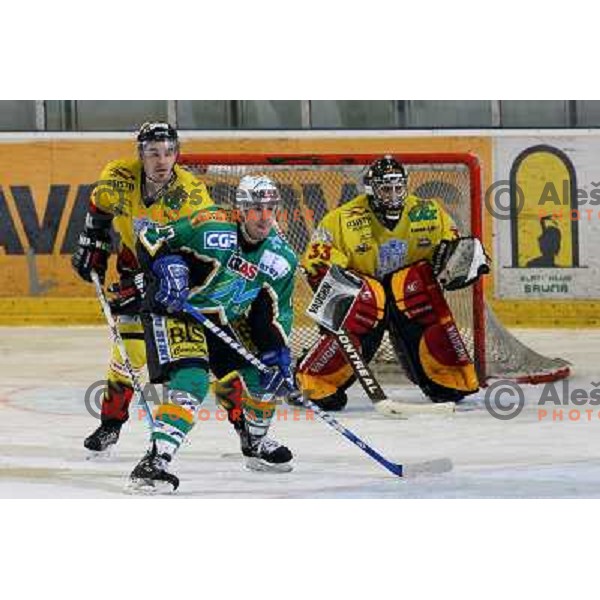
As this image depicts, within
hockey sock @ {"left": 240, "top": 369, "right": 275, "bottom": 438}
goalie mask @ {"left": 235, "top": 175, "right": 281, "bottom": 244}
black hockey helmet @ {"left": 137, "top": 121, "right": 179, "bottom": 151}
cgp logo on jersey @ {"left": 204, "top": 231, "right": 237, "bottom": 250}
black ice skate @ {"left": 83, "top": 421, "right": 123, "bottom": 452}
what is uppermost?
black hockey helmet @ {"left": 137, "top": 121, "right": 179, "bottom": 151}

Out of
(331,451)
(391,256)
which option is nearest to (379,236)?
(391,256)

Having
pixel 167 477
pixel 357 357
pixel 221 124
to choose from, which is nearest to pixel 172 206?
pixel 167 477

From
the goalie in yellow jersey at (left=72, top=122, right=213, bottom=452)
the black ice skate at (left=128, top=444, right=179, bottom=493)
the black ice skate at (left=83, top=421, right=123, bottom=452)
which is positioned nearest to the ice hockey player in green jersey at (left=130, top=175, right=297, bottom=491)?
the black ice skate at (left=128, top=444, right=179, bottom=493)

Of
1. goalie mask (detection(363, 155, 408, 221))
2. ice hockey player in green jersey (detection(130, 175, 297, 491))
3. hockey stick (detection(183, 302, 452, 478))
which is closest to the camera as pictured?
ice hockey player in green jersey (detection(130, 175, 297, 491))

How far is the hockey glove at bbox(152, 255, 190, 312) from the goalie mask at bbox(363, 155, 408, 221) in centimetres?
197

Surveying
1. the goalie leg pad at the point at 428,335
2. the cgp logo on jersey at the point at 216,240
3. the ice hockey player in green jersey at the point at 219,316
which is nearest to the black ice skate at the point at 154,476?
the ice hockey player in green jersey at the point at 219,316

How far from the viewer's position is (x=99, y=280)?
611 cm

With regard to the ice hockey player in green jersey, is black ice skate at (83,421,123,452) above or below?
below

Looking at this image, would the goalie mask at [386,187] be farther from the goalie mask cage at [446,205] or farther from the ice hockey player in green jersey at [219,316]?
the ice hockey player in green jersey at [219,316]

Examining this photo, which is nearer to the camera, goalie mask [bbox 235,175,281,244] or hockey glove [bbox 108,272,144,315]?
goalie mask [bbox 235,175,281,244]

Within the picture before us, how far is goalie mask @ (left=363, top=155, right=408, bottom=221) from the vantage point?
742 centimetres

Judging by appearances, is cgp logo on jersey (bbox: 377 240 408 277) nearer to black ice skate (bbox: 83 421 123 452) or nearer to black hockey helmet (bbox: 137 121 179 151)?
black ice skate (bbox: 83 421 123 452)

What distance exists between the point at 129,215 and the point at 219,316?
488 mm

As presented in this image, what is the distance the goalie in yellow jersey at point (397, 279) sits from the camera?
24.5 feet
